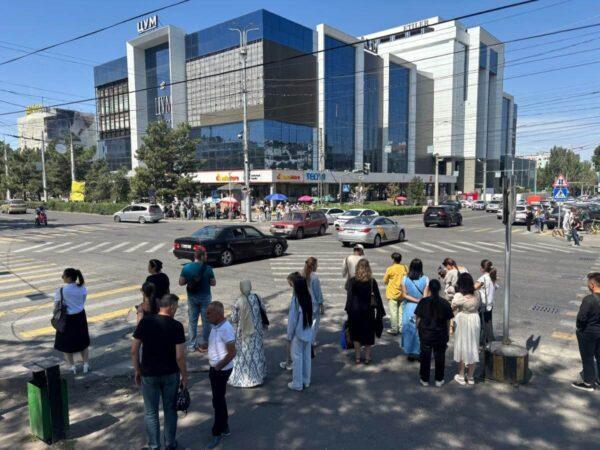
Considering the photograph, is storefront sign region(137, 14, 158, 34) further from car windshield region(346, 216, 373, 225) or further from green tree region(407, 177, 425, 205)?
car windshield region(346, 216, 373, 225)

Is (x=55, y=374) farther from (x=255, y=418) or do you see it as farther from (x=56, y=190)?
(x=56, y=190)

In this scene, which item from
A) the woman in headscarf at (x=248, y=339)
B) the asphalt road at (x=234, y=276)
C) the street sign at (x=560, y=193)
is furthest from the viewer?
the street sign at (x=560, y=193)

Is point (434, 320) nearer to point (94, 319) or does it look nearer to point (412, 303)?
point (412, 303)

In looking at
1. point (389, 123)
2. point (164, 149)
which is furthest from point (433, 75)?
point (164, 149)

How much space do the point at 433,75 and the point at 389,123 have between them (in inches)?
865

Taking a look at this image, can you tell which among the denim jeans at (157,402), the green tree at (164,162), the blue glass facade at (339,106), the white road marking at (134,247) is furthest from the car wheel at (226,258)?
the blue glass facade at (339,106)

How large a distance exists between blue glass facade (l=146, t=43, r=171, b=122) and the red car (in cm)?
4912

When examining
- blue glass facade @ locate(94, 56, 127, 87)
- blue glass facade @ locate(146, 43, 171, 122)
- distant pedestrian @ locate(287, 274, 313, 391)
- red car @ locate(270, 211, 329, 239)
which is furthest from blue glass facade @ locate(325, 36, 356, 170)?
distant pedestrian @ locate(287, 274, 313, 391)

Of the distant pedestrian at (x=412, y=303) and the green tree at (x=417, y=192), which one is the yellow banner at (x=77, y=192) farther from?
the distant pedestrian at (x=412, y=303)

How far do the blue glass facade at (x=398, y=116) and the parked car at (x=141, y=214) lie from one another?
5369 centimetres

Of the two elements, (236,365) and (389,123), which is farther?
(389,123)

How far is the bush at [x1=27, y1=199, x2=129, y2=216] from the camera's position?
49594mm

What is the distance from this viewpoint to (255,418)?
17.6ft

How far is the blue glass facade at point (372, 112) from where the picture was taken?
77875mm
